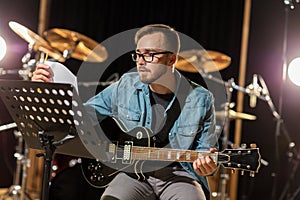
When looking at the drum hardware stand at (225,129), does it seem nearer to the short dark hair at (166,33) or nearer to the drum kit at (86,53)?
the drum kit at (86,53)

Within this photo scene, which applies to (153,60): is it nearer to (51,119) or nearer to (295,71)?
(51,119)

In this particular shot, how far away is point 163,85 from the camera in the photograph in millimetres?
2697

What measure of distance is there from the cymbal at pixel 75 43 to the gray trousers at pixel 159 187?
71.4 inches

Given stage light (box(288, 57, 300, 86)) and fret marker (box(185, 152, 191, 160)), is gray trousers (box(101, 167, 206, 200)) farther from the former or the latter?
stage light (box(288, 57, 300, 86))

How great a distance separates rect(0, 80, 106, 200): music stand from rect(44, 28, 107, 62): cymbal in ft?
6.03

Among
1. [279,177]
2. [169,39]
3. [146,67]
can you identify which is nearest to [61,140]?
[146,67]

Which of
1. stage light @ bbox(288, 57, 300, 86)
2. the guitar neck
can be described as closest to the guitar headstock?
the guitar neck

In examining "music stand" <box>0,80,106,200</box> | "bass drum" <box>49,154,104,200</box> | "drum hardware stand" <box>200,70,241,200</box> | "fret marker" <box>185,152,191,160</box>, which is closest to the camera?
"music stand" <box>0,80,106,200</box>

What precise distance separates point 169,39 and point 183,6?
107 inches

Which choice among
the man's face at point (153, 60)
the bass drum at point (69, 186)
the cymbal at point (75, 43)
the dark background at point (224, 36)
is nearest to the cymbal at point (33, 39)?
the cymbal at point (75, 43)

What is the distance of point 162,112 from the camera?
266 centimetres

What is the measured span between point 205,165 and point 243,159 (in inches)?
6.6

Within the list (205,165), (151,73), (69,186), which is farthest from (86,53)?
(205,165)

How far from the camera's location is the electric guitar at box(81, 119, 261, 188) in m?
2.33
